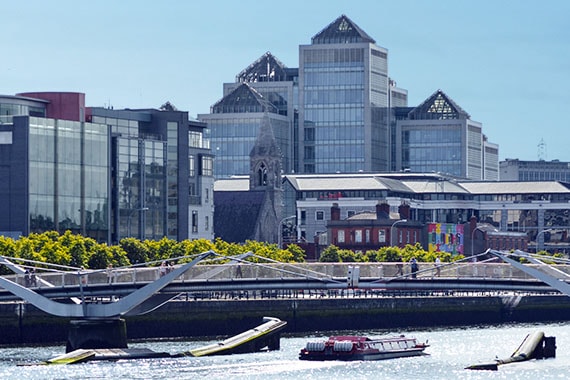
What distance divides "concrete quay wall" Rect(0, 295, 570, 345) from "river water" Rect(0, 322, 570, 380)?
8.63 ft

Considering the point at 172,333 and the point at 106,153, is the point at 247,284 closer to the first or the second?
the point at 172,333

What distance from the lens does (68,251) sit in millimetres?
142750

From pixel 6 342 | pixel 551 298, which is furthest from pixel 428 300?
pixel 6 342

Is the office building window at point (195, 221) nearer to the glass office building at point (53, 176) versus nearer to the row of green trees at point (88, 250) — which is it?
the row of green trees at point (88, 250)

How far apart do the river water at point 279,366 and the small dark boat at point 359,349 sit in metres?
0.87

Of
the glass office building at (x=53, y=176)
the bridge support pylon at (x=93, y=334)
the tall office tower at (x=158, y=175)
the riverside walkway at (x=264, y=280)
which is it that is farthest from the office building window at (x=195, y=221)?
the bridge support pylon at (x=93, y=334)

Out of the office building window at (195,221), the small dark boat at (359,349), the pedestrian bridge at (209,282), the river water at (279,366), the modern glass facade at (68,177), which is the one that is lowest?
the river water at (279,366)

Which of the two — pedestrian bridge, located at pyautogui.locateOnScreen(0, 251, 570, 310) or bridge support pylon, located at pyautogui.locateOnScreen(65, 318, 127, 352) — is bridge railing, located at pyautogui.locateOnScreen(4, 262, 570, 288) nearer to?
pedestrian bridge, located at pyautogui.locateOnScreen(0, 251, 570, 310)

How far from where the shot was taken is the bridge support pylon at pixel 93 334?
114 meters

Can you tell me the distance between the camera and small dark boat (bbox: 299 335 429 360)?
115875 mm

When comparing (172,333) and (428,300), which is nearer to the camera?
(172,333)

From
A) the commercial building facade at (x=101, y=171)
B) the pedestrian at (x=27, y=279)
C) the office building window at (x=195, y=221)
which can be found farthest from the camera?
the office building window at (x=195, y=221)

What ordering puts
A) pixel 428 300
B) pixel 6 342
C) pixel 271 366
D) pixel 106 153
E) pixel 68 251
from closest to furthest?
1. pixel 271 366
2. pixel 6 342
3. pixel 68 251
4. pixel 428 300
5. pixel 106 153

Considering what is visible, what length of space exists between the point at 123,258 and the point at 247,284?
37.2 meters
